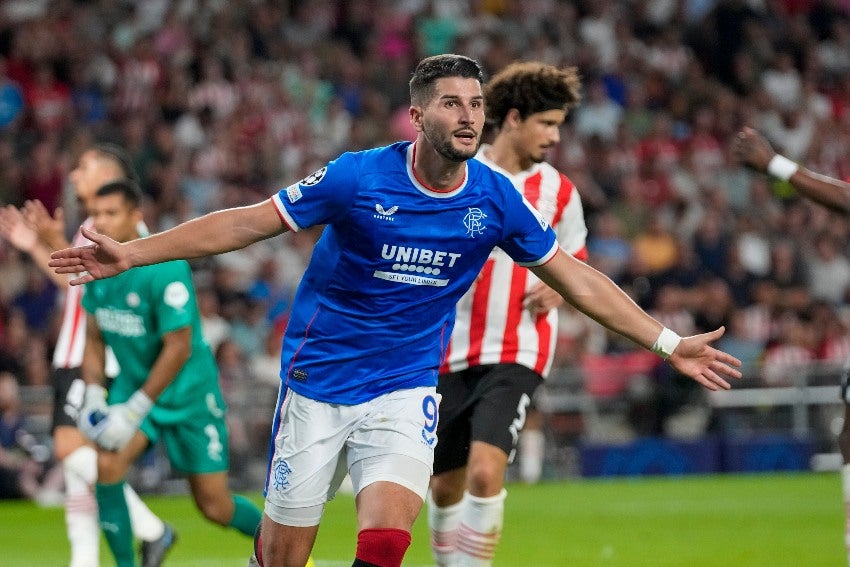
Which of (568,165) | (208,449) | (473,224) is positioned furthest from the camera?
(568,165)

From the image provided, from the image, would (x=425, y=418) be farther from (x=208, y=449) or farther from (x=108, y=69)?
(x=108, y=69)

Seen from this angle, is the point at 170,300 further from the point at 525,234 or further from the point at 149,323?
the point at 525,234

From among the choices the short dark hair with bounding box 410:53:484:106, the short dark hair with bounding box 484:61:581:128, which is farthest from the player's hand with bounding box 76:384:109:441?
the short dark hair with bounding box 410:53:484:106

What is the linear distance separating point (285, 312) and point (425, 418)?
11426mm

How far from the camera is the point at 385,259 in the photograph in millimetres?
6332

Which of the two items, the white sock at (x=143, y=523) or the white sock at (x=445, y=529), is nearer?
the white sock at (x=445, y=529)

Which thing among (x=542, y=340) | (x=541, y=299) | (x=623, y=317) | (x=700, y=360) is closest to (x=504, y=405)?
(x=542, y=340)

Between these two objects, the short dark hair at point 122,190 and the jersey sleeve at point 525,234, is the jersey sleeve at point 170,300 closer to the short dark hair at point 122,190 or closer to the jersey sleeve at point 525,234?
the short dark hair at point 122,190

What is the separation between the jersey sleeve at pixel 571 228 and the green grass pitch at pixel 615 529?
2767 millimetres

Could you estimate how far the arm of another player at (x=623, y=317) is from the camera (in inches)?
255

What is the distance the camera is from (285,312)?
17.9 m

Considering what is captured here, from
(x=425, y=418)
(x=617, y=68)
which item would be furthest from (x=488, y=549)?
(x=617, y=68)

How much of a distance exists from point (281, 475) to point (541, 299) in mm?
2364

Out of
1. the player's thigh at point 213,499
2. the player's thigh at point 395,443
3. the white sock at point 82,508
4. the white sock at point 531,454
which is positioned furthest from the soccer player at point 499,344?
the white sock at point 531,454
